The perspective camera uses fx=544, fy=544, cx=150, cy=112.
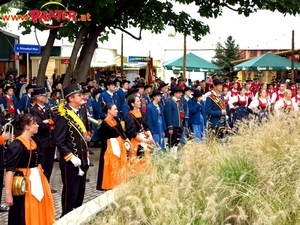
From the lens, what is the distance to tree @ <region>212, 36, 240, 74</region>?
52.6 m

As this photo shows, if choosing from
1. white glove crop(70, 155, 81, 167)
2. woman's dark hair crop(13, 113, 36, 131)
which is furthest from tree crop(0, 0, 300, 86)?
woman's dark hair crop(13, 113, 36, 131)

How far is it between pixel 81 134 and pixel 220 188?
2372mm

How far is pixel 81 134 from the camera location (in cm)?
704

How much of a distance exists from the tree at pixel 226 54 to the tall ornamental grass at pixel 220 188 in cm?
4570

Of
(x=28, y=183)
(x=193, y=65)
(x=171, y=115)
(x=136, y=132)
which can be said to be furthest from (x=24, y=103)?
(x=193, y=65)

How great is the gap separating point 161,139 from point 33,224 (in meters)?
5.67

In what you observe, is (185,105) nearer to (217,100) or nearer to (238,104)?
(217,100)

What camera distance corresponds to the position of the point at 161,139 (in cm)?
1131

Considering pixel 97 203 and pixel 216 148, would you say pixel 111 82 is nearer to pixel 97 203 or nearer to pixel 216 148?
pixel 216 148

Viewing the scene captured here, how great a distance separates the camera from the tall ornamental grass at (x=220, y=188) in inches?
176

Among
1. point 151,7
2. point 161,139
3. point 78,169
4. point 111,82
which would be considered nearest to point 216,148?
point 78,169

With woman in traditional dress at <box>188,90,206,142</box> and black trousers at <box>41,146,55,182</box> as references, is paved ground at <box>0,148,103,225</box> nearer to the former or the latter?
black trousers at <box>41,146,55,182</box>

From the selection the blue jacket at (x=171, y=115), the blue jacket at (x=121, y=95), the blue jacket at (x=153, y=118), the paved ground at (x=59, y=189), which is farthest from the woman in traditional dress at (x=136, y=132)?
the blue jacket at (x=121, y=95)

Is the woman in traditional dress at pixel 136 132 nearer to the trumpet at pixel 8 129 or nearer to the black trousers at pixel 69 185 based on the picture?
the black trousers at pixel 69 185
